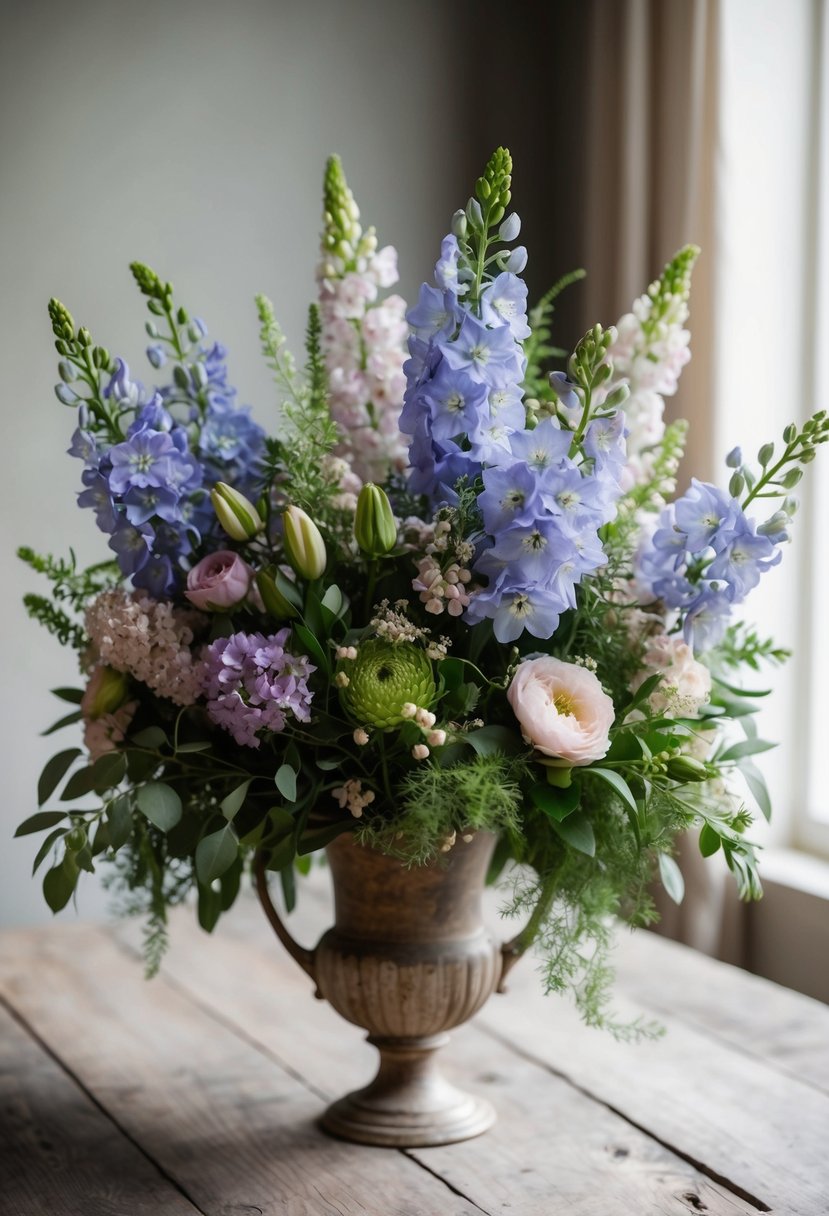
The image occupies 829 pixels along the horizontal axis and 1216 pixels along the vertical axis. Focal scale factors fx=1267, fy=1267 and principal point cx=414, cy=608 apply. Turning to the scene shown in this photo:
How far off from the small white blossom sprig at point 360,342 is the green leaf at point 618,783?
1.09 ft

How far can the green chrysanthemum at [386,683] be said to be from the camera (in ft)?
2.87

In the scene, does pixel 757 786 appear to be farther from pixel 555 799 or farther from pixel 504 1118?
pixel 504 1118

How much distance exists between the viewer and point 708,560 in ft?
3.23

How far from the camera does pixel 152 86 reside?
7.11ft

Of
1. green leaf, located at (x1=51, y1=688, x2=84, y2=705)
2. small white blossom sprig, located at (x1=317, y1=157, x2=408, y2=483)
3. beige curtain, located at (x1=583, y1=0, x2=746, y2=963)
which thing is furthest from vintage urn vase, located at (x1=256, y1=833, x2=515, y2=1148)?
beige curtain, located at (x1=583, y1=0, x2=746, y2=963)

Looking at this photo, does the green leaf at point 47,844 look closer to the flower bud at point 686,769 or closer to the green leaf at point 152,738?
A: the green leaf at point 152,738

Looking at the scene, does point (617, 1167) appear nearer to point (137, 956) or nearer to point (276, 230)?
point (137, 956)

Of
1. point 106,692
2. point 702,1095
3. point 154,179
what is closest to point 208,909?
point 106,692

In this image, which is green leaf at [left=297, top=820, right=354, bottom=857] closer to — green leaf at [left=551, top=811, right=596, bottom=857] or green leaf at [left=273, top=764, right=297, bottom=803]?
green leaf at [left=273, top=764, right=297, bottom=803]

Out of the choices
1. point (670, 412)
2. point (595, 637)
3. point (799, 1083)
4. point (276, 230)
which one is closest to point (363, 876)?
point (595, 637)

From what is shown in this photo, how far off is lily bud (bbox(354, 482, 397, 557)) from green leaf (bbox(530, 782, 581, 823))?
0.67 ft

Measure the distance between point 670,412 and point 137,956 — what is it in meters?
1.12

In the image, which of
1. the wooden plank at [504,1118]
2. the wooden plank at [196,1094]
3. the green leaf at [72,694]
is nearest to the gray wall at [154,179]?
the wooden plank at [196,1094]

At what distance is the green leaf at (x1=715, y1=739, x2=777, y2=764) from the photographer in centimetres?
103
